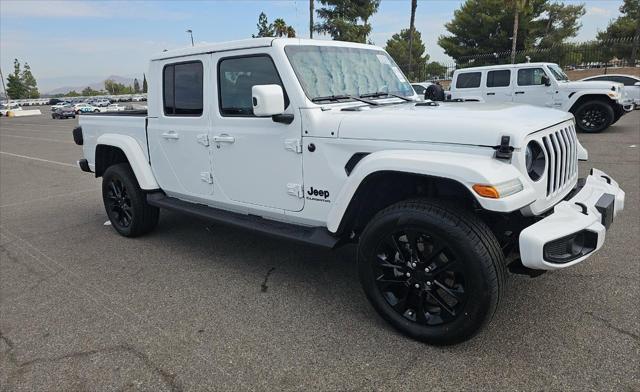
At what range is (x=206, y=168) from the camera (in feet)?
12.8

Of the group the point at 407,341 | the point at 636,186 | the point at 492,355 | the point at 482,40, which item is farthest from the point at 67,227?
the point at 482,40

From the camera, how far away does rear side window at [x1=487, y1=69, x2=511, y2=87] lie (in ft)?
42.6

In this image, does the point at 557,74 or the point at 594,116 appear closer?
the point at 594,116

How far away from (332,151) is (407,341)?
131cm

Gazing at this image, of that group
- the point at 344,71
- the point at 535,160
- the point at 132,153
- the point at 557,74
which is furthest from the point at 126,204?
the point at 557,74

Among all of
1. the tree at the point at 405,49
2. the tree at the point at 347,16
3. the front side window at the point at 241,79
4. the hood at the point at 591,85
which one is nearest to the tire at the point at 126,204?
the front side window at the point at 241,79

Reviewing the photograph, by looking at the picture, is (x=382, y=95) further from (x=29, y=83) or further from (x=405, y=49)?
(x=29, y=83)

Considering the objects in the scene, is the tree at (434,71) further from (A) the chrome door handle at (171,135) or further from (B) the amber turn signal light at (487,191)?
(B) the amber turn signal light at (487,191)

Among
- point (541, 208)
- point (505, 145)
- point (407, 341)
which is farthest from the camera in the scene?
point (407, 341)

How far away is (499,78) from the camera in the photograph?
13188 mm

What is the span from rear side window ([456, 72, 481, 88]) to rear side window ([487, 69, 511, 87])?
13.9 inches

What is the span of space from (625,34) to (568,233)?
4252cm

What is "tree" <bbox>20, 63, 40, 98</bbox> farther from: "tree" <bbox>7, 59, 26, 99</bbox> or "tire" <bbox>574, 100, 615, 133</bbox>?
"tire" <bbox>574, 100, 615, 133</bbox>

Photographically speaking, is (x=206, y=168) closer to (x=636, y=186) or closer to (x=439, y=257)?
(x=439, y=257)
